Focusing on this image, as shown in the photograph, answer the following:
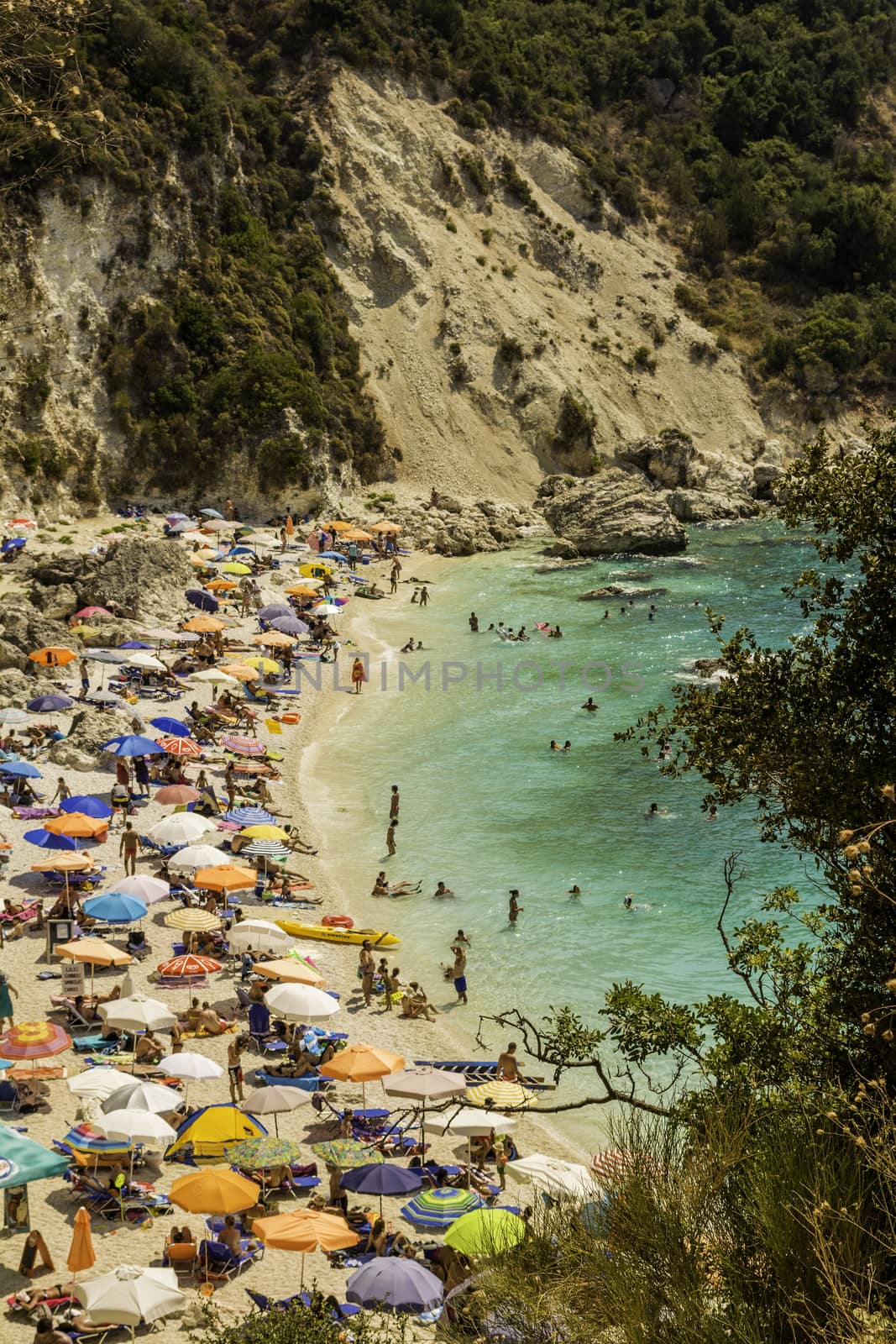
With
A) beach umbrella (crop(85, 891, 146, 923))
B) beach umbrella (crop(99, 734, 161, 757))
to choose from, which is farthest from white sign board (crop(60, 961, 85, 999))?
beach umbrella (crop(99, 734, 161, 757))

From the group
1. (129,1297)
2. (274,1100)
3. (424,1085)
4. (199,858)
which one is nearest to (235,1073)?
(274,1100)

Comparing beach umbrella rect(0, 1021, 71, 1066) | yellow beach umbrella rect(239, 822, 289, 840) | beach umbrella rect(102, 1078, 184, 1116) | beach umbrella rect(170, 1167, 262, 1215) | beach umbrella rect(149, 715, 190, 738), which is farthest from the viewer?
beach umbrella rect(149, 715, 190, 738)

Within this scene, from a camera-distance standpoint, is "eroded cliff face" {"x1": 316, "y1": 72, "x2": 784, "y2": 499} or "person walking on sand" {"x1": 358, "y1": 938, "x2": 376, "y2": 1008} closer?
"person walking on sand" {"x1": 358, "y1": 938, "x2": 376, "y2": 1008}

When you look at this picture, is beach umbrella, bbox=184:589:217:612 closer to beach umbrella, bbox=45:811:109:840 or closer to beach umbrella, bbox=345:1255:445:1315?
beach umbrella, bbox=45:811:109:840

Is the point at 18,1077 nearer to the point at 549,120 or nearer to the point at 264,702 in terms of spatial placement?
the point at 264,702

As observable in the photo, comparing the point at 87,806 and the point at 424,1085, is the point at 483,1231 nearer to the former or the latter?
the point at 424,1085

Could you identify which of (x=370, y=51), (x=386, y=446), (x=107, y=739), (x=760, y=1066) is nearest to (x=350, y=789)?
(x=107, y=739)

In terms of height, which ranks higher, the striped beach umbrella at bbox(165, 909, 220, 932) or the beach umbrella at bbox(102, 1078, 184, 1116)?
the striped beach umbrella at bbox(165, 909, 220, 932)
